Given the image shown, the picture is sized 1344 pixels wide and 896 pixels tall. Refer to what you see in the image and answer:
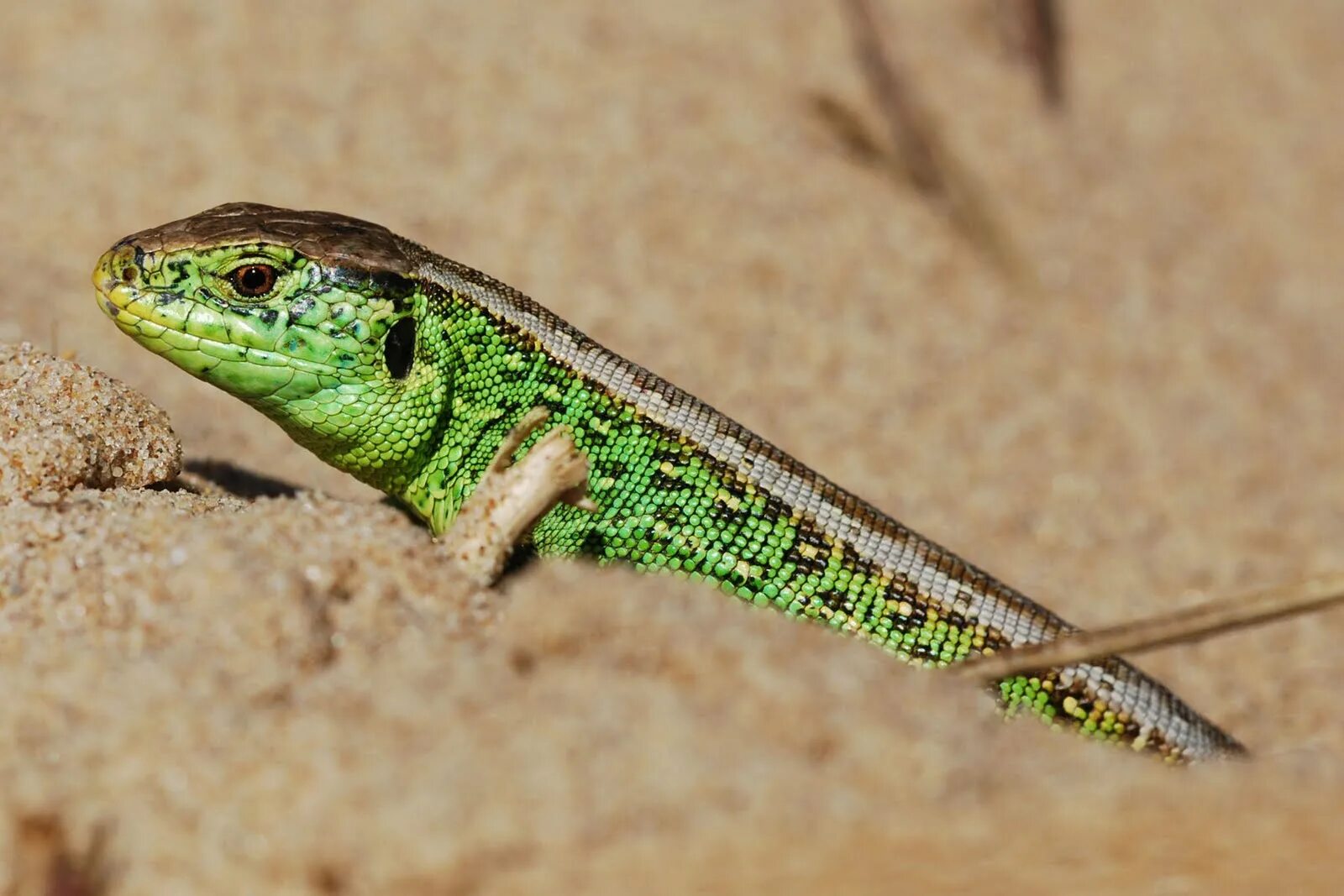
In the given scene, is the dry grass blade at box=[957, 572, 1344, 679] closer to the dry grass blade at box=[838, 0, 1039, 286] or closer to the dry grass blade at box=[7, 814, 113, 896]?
the dry grass blade at box=[7, 814, 113, 896]

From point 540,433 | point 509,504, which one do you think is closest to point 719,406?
point 540,433

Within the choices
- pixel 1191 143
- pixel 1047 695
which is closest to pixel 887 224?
pixel 1191 143

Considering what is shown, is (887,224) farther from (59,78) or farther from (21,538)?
(21,538)

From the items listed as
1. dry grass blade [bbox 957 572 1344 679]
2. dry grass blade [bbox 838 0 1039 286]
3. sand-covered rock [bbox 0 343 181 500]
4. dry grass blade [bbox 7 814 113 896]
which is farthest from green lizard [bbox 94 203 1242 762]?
dry grass blade [bbox 838 0 1039 286]

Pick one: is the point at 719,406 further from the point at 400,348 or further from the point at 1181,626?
the point at 1181,626

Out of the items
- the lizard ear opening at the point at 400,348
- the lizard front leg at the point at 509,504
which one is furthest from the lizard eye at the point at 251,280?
the lizard front leg at the point at 509,504

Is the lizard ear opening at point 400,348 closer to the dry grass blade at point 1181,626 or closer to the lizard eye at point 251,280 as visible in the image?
the lizard eye at point 251,280
